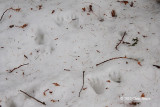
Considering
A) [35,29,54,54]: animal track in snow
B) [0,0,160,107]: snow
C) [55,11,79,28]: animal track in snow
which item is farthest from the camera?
[55,11,79,28]: animal track in snow

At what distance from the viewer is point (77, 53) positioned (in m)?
2.15

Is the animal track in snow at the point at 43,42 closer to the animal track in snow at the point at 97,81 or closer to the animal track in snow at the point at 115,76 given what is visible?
the animal track in snow at the point at 97,81

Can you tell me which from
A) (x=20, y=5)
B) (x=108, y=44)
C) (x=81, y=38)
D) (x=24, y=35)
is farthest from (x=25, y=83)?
(x=20, y=5)

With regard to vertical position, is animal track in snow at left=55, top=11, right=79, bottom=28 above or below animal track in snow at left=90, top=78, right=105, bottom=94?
above

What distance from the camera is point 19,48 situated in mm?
2232

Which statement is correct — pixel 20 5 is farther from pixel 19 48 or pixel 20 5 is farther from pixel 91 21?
pixel 91 21

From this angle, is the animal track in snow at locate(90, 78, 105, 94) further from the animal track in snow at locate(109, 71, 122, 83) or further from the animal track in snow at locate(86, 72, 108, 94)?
the animal track in snow at locate(109, 71, 122, 83)

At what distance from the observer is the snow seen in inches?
71.3

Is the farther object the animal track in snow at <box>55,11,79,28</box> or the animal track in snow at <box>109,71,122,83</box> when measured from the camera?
the animal track in snow at <box>55,11,79,28</box>

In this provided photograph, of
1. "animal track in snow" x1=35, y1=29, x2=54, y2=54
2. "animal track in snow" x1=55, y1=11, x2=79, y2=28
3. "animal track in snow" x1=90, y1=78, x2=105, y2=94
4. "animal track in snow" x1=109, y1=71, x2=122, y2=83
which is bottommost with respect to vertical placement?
"animal track in snow" x1=90, y1=78, x2=105, y2=94

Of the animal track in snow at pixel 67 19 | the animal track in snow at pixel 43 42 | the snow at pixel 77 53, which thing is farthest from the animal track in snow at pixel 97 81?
the animal track in snow at pixel 67 19

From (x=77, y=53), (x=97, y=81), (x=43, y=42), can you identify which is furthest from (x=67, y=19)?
(x=97, y=81)

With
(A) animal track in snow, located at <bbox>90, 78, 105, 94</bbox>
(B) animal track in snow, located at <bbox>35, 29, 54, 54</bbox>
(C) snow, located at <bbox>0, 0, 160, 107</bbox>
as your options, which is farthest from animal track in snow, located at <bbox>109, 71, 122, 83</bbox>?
(B) animal track in snow, located at <bbox>35, 29, 54, 54</bbox>

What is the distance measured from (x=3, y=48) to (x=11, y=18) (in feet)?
1.78
